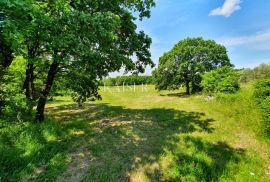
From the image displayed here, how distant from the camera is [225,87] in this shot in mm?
22219

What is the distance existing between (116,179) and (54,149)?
10.7 ft

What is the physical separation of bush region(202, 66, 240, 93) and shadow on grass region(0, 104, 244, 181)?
10.6 m

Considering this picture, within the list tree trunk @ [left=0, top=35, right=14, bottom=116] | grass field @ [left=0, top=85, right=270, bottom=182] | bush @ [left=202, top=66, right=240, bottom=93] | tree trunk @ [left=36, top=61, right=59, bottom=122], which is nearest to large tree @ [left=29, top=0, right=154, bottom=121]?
tree trunk @ [left=36, top=61, right=59, bottom=122]

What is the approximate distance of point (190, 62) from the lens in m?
33.4

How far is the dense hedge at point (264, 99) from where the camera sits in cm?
985

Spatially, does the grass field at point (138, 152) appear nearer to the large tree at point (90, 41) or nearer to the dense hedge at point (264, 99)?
the dense hedge at point (264, 99)

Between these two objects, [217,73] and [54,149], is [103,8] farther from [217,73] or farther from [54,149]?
[217,73]

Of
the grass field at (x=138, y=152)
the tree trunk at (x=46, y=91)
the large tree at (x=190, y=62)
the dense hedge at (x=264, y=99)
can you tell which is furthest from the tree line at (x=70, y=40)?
the large tree at (x=190, y=62)

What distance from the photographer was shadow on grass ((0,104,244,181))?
758 cm

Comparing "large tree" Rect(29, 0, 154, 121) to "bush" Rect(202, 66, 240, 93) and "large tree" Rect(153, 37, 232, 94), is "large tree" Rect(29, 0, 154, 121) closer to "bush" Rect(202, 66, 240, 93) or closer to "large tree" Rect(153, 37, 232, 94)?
"bush" Rect(202, 66, 240, 93)

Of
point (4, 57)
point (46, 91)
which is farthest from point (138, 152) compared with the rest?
point (46, 91)

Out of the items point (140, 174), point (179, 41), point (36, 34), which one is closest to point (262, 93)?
point (140, 174)

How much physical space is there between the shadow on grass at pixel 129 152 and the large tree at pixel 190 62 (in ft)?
68.5

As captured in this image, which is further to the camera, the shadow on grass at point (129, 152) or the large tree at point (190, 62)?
the large tree at point (190, 62)
